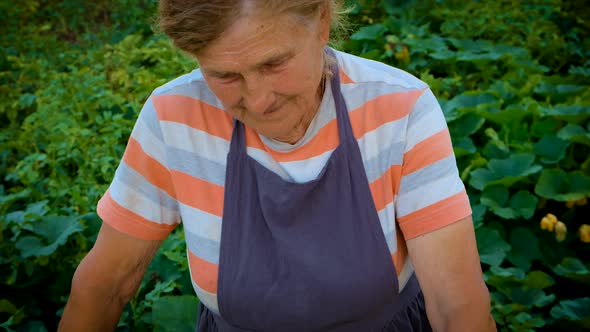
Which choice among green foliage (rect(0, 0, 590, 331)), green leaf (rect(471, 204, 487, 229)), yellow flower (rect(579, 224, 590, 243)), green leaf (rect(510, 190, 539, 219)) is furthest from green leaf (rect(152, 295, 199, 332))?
yellow flower (rect(579, 224, 590, 243))

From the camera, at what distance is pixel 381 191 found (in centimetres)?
145

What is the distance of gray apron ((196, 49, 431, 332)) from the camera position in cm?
144

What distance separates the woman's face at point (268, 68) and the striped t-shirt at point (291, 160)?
3.8 inches

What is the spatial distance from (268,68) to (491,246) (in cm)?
157

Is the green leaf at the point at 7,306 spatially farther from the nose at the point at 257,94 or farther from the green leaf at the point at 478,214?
the green leaf at the point at 478,214

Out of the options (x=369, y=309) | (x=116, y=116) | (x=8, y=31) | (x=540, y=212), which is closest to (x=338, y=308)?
(x=369, y=309)

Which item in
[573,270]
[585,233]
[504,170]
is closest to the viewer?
[573,270]

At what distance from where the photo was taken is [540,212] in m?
2.87

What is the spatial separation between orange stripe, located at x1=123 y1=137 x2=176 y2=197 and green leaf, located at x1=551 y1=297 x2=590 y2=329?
146cm

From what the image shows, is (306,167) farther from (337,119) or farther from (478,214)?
(478,214)

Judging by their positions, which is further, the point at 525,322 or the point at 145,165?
the point at 525,322

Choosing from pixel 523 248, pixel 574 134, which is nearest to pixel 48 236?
pixel 523 248

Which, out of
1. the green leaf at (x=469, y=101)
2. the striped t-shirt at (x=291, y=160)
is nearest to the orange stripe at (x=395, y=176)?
the striped t-shirt at (x=291, y=160)

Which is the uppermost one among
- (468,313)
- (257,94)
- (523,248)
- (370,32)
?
(257,94)
